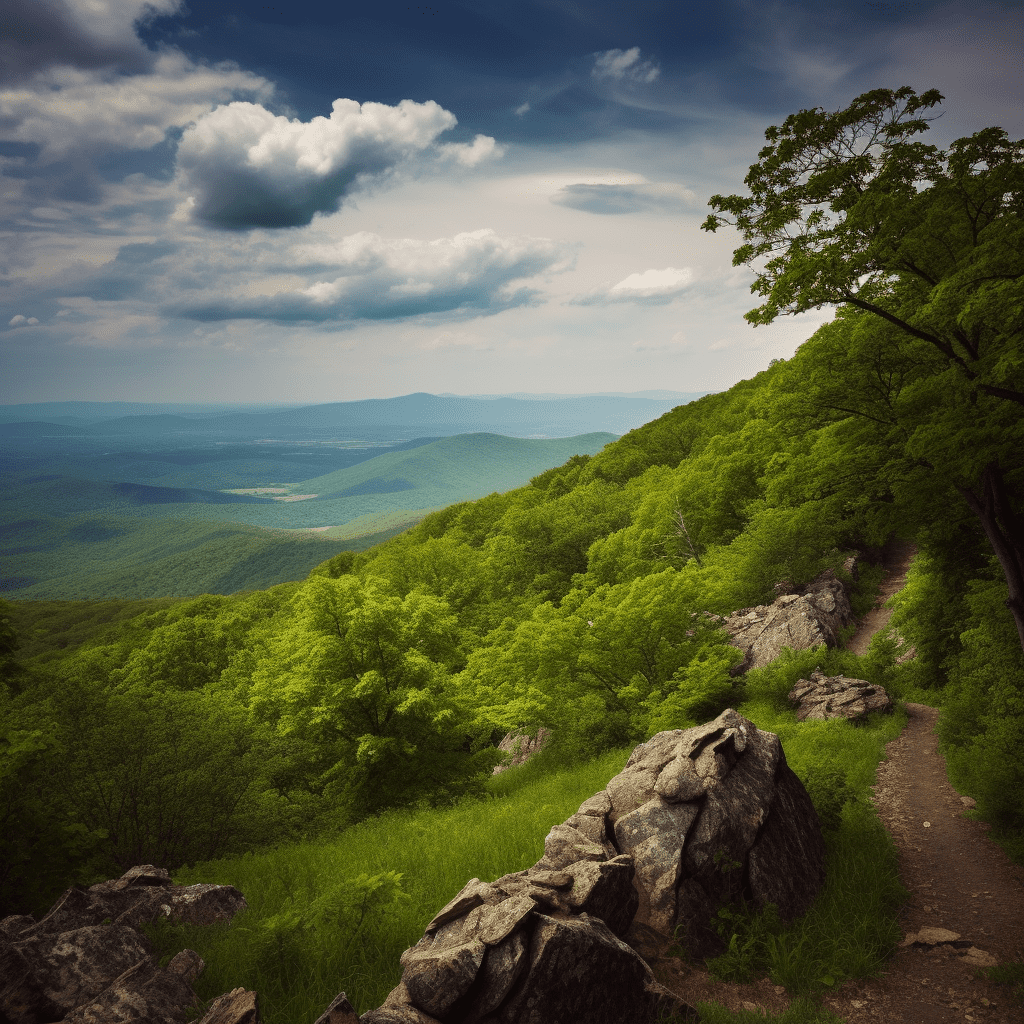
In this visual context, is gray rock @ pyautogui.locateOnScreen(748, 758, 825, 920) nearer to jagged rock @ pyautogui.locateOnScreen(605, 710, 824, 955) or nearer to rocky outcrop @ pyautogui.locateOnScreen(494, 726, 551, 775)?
jagged rock @ pyautogui.locateOnScreen(605, 710, 824, 955)

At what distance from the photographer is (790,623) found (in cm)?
2416

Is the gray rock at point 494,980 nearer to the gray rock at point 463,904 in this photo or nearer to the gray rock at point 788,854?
the gray rock at point 463,904

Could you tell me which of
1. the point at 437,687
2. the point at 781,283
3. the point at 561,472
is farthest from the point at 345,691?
the point at 561,472

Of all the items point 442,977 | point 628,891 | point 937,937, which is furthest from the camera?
→ point 937,937

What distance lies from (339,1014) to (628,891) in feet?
15.0

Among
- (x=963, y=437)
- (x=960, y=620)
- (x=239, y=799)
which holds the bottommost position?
(x=239, y=799)

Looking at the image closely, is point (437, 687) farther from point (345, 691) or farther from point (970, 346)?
point (970, 346)

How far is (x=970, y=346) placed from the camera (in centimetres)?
1134

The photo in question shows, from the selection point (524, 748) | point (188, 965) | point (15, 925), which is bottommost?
point (524, 748)

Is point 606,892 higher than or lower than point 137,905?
higher

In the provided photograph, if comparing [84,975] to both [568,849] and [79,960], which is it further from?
[568,849]

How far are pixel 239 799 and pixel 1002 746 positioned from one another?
60.4 ft

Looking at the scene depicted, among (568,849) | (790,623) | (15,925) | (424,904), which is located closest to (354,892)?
(424,904)

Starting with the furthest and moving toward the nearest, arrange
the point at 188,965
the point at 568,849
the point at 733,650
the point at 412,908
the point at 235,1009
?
1. the point at 733,650
2. the point at 412,908
3. the point at 568,849
4. the point at 188,965
5. the point at 235,1009
